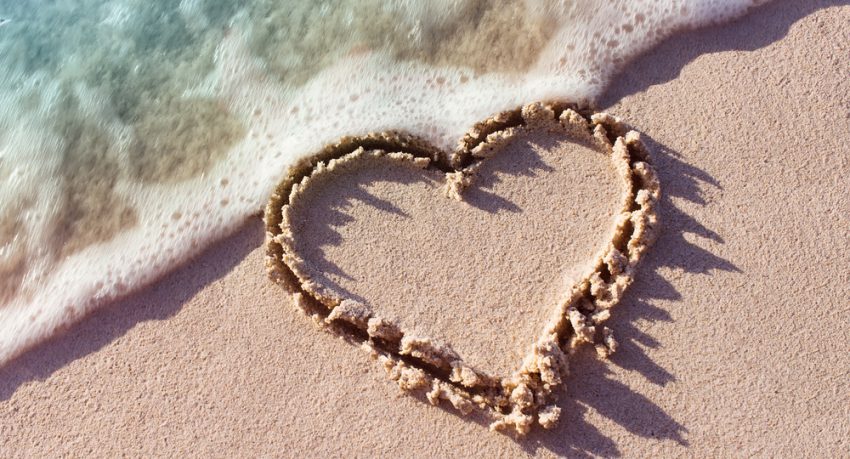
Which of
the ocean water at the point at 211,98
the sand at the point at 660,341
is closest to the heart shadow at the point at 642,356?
the sand at the point at 660,341

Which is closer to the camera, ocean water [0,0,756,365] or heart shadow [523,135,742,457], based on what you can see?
heart shadow [523,135,742,457]

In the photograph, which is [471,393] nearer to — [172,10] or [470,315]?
[470,315]

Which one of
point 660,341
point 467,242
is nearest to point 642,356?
point 660,341

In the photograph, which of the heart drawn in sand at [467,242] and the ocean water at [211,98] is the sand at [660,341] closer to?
the heart drawn in sand at [467,242]

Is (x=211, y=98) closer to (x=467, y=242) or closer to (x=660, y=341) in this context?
(x=467, y=242)

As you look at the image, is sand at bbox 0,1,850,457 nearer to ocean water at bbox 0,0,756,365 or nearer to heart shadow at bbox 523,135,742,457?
heart shadow at bbox 523,135,742,457

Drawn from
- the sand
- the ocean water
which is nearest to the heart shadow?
the sand

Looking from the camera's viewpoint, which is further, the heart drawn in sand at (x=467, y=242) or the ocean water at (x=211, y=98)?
the ocean water at (x=211, y=98)
